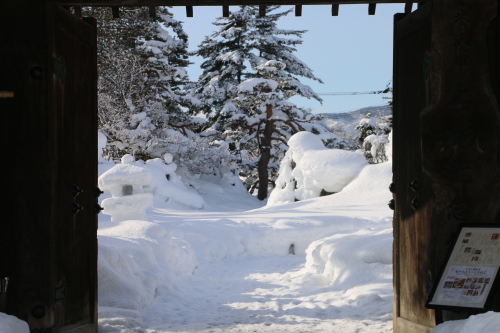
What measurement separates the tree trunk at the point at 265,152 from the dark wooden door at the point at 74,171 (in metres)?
18.7

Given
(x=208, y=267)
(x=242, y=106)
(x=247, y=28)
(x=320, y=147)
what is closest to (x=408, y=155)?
(x=208, y=267)

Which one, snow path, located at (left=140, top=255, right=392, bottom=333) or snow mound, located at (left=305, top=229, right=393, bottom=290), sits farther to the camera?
snow mound, located at (left=305, top=229, right=393, bottom=290)

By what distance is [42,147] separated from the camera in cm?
378

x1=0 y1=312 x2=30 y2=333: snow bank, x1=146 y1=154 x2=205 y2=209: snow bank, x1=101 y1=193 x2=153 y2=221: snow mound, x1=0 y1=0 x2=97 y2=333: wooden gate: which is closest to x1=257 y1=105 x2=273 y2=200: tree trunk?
x1=146 y1=154 x2=205 y2=209: snow bank

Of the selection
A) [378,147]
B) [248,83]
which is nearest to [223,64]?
[248,83]

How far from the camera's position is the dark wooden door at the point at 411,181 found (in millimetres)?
4047

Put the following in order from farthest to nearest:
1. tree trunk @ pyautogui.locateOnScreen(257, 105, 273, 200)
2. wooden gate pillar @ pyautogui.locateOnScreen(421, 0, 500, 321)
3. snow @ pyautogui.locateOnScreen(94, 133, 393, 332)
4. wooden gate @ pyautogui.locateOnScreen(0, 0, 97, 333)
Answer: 1. tree trunk @ pyautogui.locateOnScreen(257, 105, 273, 200)
2. snow @ pyautogui.locateOnScreen(94, 133, 393, 332)
3. wooden gate @ pyautogui.locateOnScreen(0, 0, 97, 333)
4. wooden gate pillar @ pyautogui.locateOnScreen(421, 0, 500, 321)

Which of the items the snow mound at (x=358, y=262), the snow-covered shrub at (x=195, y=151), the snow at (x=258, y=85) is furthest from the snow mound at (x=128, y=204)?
the snow at (x=258, y=85)

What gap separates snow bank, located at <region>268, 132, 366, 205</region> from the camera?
55.7ft

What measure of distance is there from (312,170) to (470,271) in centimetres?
1398

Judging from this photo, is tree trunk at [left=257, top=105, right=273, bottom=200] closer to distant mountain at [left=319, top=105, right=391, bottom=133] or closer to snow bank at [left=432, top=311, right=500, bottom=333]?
distant mountain at [left=319, top=105, right=391, bottom=133]

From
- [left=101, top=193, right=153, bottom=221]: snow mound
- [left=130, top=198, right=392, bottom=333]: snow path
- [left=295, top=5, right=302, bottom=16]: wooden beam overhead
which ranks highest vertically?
[left=295, top=5, right=302, bottom=16]: wooden beam overhead

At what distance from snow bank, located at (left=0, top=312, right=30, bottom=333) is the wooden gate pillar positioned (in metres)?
2.61

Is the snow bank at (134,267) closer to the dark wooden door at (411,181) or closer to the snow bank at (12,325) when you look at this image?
the snow bank at (12,325)
